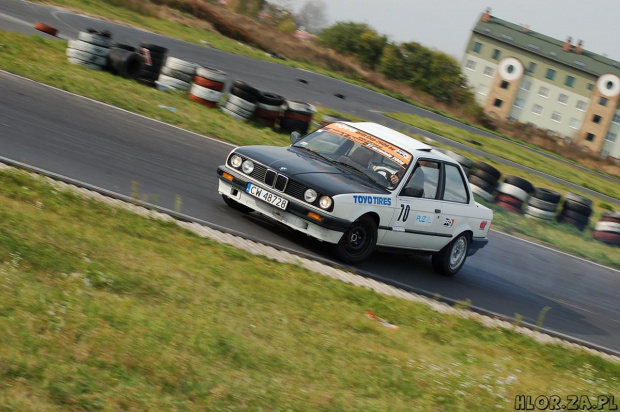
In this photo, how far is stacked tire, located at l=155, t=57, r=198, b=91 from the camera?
17.3 m

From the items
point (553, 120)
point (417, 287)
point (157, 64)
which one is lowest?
point (417, 287)

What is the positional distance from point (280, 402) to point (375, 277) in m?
5.02

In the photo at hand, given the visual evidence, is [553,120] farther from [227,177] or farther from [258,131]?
[227,177]

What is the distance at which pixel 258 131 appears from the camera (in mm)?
16750

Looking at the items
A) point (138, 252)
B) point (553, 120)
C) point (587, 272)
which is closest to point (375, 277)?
point (138, 252)

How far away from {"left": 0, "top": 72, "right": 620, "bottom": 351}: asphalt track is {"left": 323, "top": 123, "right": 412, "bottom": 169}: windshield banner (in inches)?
55.2

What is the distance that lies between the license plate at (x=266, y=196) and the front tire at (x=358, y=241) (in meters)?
0.80

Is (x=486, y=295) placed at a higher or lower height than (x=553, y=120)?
lower

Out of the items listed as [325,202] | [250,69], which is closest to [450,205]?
[325,202]

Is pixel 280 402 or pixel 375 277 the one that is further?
pixel 375 277

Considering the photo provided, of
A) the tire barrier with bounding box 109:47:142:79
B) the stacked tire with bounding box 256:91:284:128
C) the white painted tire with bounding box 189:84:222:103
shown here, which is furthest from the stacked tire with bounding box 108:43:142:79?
the stacked tire with bounding box 256:91:284:128

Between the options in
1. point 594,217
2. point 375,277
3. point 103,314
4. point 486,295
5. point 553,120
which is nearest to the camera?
point 103,314

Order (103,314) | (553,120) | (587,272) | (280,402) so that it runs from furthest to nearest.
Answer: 1. (553,120)
2. (587,272)
3. (103,314)
4. (280,402)

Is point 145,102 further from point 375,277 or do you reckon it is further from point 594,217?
point 594,217
